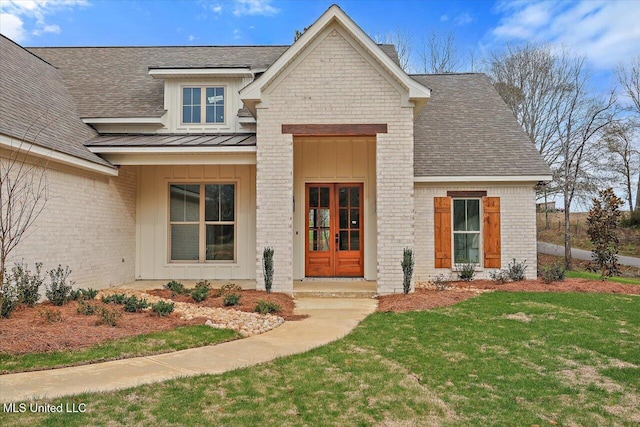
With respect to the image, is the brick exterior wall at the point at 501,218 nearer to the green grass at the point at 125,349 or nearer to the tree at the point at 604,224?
the tree at the point at 604,224

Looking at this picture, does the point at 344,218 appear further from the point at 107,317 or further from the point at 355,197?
the point at 107,317

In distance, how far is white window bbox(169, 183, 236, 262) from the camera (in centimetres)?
1224

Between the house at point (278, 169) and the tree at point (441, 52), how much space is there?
1573cm

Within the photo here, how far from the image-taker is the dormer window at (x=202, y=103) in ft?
41.1

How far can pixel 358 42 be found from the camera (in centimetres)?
988

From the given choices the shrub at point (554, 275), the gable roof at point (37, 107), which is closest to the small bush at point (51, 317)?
the gable roof at point (37, 107)

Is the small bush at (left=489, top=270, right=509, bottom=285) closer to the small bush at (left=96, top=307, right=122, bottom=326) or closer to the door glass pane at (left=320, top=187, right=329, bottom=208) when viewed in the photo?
the door glass pane at (left=320, top=187, right=329, bottom=208)

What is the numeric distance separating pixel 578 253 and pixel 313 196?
745 inches

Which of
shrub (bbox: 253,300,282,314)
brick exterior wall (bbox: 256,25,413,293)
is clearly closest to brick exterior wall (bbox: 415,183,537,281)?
brick exterior wall (bbox: 256,25,413,293)

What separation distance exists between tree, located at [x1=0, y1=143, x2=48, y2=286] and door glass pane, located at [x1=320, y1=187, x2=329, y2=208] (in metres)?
6.32

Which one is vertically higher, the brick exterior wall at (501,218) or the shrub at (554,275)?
the brick exterior wall at (501,218)

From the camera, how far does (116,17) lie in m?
19.0

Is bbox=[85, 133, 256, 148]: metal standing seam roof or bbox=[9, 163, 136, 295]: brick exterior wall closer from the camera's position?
bbox=[9, 163, 136, 295]: brick exterior wall

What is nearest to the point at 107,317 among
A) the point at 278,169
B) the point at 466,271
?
the point at 278,169
